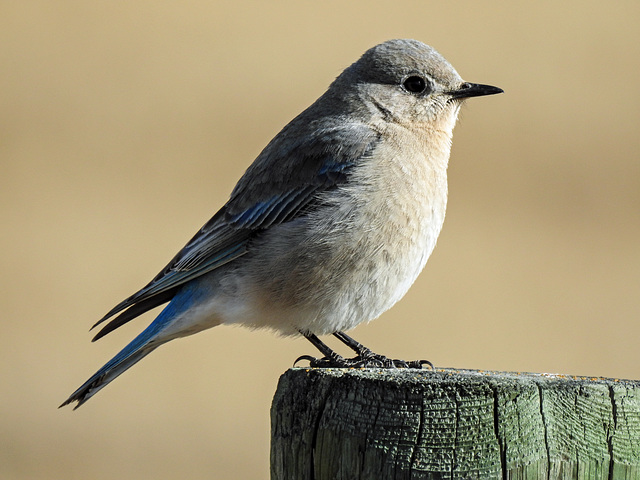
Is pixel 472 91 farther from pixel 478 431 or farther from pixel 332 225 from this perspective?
pixel 478 431

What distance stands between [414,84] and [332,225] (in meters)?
1.36

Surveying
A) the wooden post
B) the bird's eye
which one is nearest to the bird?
the bird's eye

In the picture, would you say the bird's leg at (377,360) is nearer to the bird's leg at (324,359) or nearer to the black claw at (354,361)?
the black claw at (354,361)

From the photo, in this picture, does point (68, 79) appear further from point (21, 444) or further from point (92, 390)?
point (92, 390)

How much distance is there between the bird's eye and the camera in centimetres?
655

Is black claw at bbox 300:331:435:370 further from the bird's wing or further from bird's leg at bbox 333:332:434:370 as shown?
the bird's wing

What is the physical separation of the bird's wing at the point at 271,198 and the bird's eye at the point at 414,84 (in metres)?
0.48

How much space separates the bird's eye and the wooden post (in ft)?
10.7

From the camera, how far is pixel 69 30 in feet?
44.8

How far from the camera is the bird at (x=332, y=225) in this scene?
5.75 m

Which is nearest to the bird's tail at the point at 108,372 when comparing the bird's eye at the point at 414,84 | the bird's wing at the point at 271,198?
the bird's wing at the point at 271,198

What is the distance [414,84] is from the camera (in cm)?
656

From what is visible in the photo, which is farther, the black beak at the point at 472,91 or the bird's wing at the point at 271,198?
the black beak at the point at 472,91

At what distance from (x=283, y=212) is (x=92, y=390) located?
5.34 ft
